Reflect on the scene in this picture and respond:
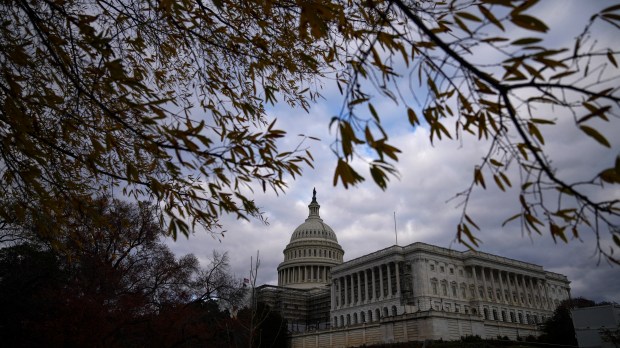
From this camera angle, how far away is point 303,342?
194 ft

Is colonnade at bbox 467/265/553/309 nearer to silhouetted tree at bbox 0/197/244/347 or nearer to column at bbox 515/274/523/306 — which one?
column at bbox 515/274/523/306

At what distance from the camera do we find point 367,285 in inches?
3228

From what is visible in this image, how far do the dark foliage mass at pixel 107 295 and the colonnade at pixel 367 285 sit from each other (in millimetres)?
48778

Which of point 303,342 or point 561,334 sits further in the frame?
point 303,342

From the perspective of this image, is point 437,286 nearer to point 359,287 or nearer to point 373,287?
point 373,287

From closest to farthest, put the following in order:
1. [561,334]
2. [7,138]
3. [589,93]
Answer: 1. [589,93]
2. [7,138]
3. [561,334]

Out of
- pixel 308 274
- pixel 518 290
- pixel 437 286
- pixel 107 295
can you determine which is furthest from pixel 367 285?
pixel 107 295

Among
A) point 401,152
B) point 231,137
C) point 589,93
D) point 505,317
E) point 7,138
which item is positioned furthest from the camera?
point 505,317

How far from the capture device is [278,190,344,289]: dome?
106562mm

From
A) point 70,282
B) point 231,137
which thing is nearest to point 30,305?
point 70,282

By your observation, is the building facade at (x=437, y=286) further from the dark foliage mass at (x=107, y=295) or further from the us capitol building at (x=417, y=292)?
the dark foliage mass at (x=107, y=295)

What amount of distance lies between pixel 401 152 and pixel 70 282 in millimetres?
23351

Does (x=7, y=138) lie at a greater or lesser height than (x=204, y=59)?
lesser

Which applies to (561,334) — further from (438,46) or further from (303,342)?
(438,46)
